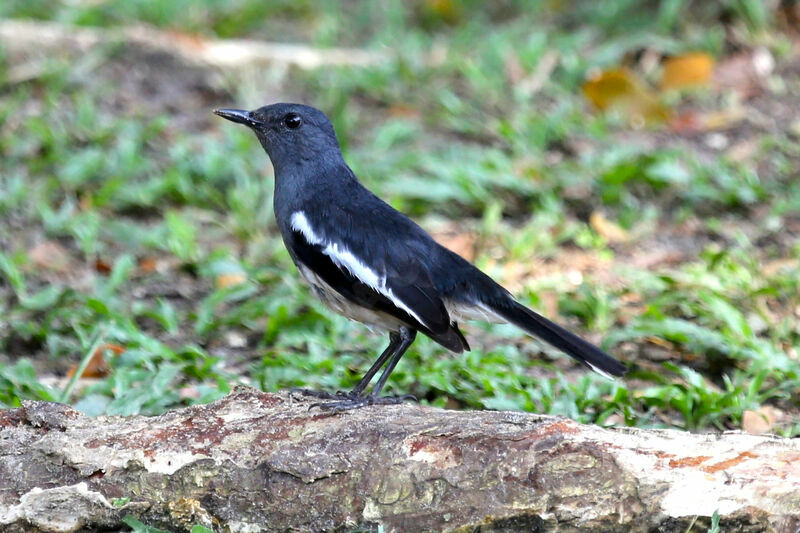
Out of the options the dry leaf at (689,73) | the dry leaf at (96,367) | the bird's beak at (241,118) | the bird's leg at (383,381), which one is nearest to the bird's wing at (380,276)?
the bird's leg at (383,381)

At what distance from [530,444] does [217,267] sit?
3385 mm

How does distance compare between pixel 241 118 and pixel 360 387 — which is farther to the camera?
pixel 241 118

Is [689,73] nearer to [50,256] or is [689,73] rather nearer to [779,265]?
[779,265]

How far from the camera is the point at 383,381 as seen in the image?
4613 millimetres

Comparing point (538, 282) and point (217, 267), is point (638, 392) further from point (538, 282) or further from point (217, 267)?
point (217, 267)

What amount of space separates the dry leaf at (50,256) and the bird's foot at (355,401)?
8.95ft

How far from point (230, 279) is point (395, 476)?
3.19m

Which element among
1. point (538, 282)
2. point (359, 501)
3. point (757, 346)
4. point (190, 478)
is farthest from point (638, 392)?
point (190, 478)

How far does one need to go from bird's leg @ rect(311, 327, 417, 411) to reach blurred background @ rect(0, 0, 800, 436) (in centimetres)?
34

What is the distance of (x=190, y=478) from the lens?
3518 mm

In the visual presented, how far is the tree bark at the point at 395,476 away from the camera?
3336mm

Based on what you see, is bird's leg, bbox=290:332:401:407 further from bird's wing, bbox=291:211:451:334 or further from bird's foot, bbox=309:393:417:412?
bird's wing, bbox=291:211:451:334

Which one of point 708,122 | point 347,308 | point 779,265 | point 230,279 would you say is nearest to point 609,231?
point 779,265

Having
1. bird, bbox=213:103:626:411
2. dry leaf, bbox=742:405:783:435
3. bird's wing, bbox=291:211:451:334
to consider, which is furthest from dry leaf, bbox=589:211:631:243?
bird's wing, bbox=291:211:451:334
